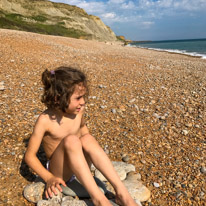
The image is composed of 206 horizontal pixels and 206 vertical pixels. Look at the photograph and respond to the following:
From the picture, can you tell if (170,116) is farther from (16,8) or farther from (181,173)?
(16,8)

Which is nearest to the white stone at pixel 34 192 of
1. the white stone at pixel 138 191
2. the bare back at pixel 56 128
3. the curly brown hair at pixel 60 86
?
the bare back at pixel 56 128

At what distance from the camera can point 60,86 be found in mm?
2871

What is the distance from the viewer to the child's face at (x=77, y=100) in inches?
115

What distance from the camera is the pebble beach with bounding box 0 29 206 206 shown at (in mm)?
3420

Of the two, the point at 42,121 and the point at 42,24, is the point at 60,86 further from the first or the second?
the point at 42,24

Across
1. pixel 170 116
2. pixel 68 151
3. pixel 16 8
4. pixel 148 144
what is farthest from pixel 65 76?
pixel 16 8

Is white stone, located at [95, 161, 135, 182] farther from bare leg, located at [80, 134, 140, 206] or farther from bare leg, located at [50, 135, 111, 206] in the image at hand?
bare leg, located at [50, 135, 111, 206]

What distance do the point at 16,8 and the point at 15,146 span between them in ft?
230

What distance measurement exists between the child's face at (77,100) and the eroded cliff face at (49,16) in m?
55.3

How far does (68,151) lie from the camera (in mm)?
2664

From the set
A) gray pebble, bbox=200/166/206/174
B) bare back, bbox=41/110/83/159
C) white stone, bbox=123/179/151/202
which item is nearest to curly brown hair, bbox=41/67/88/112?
bare back, bbox=41/110/83/159

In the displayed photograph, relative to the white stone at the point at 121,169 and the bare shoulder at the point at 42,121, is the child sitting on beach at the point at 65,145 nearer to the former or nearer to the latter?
the bare shoulder at the point at 42,121

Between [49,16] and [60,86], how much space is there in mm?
75350

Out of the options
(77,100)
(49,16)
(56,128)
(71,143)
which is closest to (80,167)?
(71,143)
